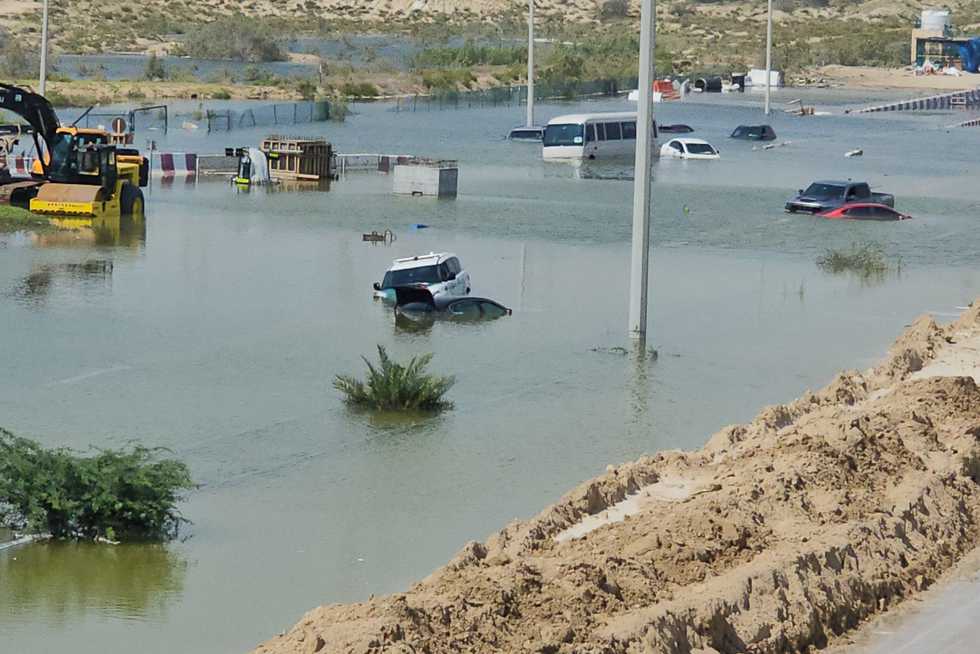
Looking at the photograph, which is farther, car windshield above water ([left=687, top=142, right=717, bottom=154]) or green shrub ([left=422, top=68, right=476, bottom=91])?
green shrub ([left=422, top=68, right=476, bottom=91])

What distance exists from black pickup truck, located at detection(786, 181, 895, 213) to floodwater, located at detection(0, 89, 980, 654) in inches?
25.2

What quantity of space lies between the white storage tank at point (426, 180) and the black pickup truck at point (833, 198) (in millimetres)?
8995

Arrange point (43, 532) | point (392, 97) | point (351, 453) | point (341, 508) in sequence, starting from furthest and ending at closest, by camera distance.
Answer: point (392, 97)
point (351, 453)
point (341, 508)
point (43, 532)

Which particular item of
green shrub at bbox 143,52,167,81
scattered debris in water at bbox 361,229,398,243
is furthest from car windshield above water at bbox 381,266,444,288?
green shrub at bbox 143,52,167,81

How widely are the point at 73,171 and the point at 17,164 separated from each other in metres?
6.32

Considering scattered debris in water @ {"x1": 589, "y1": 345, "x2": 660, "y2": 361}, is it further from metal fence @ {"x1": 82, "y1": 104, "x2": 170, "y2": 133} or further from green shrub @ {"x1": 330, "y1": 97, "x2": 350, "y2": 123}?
green shrub @ {"x1": 330, "y1": 97, "x2": 350, "y2": 123}

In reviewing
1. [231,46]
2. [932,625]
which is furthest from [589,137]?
[231,46]

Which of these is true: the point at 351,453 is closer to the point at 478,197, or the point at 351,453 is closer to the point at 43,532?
the point at 43,532

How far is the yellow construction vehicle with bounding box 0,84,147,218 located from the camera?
1641 inches

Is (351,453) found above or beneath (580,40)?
beneath

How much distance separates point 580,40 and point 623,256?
110m

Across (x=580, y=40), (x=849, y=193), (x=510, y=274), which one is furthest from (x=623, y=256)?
(x=580, y=40)

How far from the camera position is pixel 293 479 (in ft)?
62.5

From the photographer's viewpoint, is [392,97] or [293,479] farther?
[392,97]
